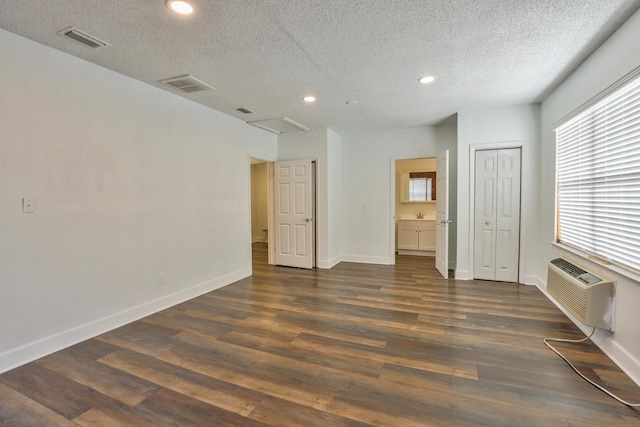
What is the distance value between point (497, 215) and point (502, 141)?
1066 mm

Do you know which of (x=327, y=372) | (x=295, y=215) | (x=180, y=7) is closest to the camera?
(x=180, y=7)

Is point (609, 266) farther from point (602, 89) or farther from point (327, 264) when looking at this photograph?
point (327, 264)

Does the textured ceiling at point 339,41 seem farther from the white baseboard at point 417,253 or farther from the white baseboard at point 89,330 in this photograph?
the white baseboard at point 417,253

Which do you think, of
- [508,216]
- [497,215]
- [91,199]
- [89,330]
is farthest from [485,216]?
[89,330]

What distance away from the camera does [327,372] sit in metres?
2.14

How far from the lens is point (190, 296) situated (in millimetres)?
3803

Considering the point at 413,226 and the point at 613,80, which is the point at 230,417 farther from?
the point at 413,226

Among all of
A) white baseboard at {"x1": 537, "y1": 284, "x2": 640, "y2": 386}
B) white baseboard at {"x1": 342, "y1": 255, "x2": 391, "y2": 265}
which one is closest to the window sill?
white baseboard at {"x1": 537, "y1": 284, "x2": 640, "y2": 386}

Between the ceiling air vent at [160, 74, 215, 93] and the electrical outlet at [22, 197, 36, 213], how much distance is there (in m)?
1.66

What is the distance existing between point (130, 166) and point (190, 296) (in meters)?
1.72

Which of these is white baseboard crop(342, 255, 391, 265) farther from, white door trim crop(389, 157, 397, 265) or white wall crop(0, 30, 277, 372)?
white wall crop(0, 30, 277, 372)

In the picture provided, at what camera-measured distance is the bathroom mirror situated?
6973 mm

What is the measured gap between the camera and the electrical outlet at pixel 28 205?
7.65 ft

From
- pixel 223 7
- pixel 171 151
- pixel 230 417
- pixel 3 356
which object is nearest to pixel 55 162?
pixel 171 151
